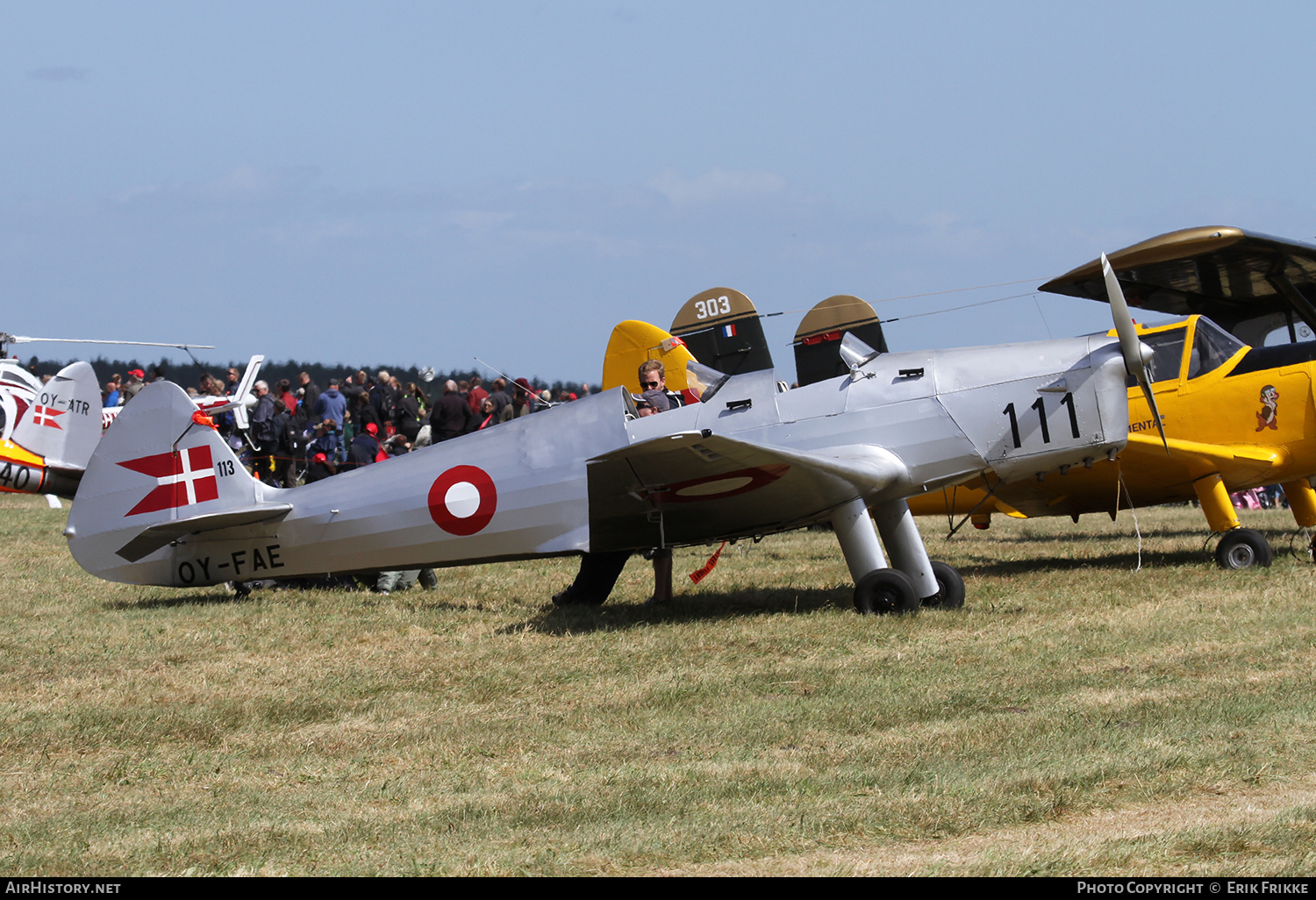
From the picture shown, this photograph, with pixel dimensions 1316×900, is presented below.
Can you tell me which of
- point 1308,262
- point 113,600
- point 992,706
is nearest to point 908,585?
point 992,706

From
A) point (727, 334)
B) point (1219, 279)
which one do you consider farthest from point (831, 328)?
point (1219, 279)

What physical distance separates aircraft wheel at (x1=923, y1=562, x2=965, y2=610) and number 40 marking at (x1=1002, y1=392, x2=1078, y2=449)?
110cm

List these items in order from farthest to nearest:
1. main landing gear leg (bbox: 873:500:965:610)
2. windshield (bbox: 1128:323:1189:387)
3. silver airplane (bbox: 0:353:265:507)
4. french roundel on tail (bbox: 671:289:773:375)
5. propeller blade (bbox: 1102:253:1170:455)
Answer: silver airplane (bbox: 0:353:265:507) < french roundel on tail (bbox: 671:289:773:375) < windshield (bbox: 1128:323:1189:387) < main landing gear leg (bbox: 873:500:965:610) < propeller blade (bbox: 1102:253:1170:455)

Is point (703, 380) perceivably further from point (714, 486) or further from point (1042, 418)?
point (1042, 418)

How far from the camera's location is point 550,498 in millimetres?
8430

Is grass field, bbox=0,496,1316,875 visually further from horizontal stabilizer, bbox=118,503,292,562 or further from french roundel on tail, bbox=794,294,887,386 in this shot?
french roundel on tail, bbox=794,294,887,386

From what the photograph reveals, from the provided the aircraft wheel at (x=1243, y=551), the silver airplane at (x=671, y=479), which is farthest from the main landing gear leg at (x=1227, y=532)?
the silver airplane at (x=671, y=479)

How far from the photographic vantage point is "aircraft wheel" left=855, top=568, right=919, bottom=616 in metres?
8.00

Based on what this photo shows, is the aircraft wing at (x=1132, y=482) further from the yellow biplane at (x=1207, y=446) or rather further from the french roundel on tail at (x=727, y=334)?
the french roundel on tail at (x=727, y=334)

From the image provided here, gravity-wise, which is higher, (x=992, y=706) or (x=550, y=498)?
(x=550, y=498)

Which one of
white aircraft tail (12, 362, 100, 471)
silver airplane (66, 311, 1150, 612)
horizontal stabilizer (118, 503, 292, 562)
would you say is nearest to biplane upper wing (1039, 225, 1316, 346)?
silver airplane (66, 311, 1150, 612)

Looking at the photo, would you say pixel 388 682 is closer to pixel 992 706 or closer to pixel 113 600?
pixel 992 706

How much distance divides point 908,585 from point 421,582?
461cm

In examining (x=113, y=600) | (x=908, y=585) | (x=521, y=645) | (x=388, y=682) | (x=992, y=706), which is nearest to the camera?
(x=992, y=706)
